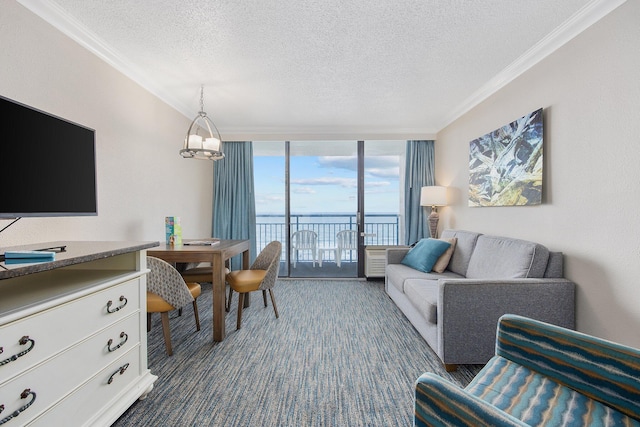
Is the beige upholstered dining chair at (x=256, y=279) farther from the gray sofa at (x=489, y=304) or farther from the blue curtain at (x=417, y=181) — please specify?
the blue curtain at (x=417, y=181)

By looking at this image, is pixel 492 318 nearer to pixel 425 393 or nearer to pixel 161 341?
pixel 425 393

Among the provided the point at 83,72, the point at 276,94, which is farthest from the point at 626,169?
the point at 83,72

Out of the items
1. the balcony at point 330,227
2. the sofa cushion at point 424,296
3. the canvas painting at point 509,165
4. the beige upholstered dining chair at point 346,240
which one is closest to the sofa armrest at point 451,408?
the sofa cushion at point 424,296

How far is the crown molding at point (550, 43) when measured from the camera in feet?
5.98

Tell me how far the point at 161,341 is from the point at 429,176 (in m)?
4.23

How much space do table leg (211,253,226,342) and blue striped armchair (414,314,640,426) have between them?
197 centimetres

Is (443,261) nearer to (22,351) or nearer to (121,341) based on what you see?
(121,341)

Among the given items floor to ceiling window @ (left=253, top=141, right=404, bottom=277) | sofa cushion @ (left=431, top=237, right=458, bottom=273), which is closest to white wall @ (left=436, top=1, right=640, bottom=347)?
sofa cushion @ (left=431, top=237, right=458, bottom=273)

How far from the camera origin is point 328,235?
266 inches

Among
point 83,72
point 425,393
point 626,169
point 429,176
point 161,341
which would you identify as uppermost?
point 83,72

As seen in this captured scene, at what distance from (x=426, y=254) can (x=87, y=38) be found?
370cm

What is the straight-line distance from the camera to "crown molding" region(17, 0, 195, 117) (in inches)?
71.3

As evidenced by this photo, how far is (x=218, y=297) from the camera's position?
2.46 m

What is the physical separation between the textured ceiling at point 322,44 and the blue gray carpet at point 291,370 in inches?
98.6
